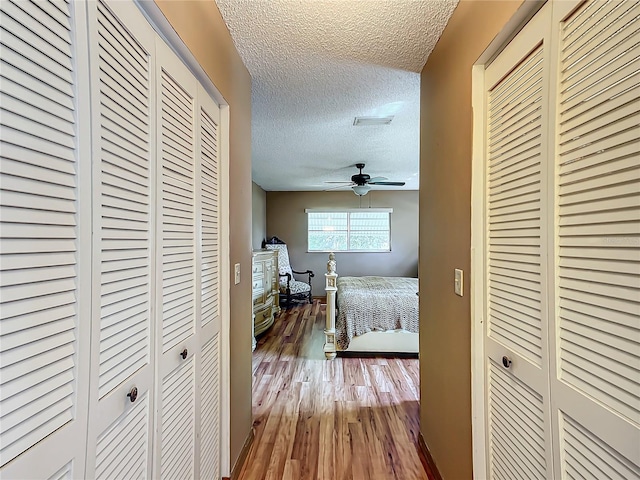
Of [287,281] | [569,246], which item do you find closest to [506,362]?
[569,246]

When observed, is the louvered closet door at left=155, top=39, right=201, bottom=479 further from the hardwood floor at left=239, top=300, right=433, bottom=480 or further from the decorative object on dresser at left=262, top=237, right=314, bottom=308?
the decorative object on dresser at left=262, top=237, right=314, bottom=308

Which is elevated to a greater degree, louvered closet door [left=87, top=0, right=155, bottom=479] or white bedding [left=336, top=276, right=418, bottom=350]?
louvered closet door [left=87, top=0, right=155, bottom=479]

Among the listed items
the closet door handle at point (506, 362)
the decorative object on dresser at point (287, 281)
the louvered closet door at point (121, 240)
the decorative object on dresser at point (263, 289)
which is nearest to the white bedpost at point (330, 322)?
the decorative object on dresser at point (263, 289)

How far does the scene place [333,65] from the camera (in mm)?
1912

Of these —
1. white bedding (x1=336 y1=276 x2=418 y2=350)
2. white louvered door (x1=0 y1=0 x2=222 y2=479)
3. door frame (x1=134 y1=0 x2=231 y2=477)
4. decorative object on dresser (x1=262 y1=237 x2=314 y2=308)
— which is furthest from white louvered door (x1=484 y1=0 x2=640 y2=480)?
decorative object on dresser (x1=262 y1=237 x2=314 y2=308)

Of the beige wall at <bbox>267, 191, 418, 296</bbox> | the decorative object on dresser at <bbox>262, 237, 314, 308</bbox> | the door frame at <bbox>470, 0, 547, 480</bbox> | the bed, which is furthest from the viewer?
the beige wall at <bbox>267, 191, 418, 296</bbox>

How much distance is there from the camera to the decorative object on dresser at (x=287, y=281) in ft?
19.2

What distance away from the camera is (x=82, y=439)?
0.67 m

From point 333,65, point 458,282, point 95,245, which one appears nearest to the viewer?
point 95,245

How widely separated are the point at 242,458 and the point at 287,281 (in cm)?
407

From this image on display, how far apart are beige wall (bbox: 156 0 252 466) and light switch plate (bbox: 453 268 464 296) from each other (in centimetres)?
113

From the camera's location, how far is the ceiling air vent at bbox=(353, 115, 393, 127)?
9.08 feet

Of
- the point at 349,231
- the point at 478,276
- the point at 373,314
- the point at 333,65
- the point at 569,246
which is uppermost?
the point at 333,65

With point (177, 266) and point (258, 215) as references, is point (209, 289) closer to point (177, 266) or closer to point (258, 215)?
point (177, 266)
